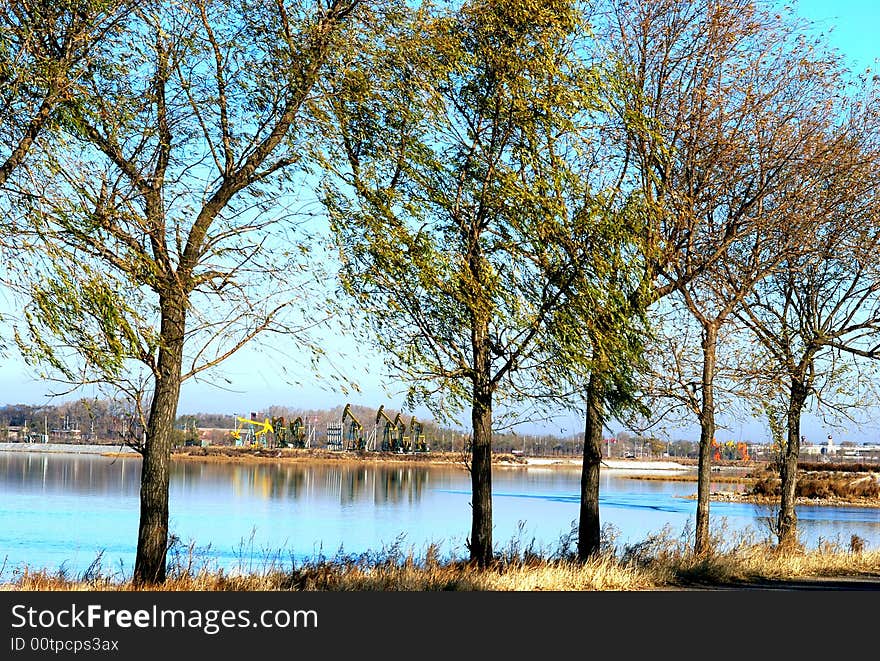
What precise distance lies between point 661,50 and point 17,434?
99110 mm

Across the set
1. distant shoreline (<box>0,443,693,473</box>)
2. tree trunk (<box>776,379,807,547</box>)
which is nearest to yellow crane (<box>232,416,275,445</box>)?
distant shoreline (<box>0,443,693,473</box>)

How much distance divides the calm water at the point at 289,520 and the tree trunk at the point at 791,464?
2.32 ft

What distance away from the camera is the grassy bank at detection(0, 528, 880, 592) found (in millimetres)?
12016

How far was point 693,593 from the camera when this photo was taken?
535 inches

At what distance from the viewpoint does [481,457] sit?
1460 centimetres

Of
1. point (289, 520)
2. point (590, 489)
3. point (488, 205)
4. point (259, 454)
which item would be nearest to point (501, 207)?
point (488, 205)

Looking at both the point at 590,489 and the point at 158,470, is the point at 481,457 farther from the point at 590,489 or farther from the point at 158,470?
→ the point at 158,470

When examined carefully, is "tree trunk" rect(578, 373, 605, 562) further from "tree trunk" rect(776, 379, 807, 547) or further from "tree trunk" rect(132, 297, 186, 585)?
"tree trunk" rect(132, 297, 186, 585)

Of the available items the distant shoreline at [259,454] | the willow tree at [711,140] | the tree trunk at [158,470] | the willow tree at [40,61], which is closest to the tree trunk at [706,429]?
the willow tree at [711,140]

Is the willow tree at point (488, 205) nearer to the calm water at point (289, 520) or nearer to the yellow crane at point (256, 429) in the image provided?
the calm water at point (289, 520)

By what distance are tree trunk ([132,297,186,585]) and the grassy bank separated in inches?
11.9

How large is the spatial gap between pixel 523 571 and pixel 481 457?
1.78 m

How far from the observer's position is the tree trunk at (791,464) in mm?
20047

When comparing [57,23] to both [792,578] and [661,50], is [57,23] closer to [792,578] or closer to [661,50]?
[661,50]
